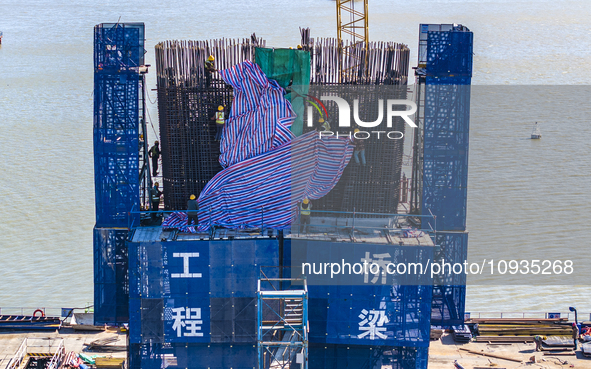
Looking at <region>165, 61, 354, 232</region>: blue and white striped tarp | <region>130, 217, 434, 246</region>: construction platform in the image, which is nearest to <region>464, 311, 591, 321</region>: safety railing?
<region>130, 217, 434, 246</region>: construction platform

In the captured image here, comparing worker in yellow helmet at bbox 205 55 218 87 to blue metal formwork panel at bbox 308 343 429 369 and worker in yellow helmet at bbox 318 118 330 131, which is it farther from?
blue metal formwork panel at bbox 308 343 429 369

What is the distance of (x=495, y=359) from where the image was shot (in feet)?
108

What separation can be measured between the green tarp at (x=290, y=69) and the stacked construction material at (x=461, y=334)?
38.4 feet

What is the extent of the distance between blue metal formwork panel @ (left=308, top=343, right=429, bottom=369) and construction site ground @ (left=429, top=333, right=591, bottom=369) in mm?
3167

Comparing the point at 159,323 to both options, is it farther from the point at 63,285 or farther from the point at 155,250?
the point at 63,285

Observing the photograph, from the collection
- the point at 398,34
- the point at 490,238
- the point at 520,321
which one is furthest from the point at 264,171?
the point at 398,34

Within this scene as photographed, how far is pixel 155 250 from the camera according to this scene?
27281 mm

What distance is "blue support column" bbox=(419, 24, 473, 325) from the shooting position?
28.9m

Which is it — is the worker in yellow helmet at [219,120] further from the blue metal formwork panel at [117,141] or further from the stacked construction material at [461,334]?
the stacked construction material at [461,334]

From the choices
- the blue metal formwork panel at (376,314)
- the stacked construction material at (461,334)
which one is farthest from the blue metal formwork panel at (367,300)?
the stacked construction material at (461,334)

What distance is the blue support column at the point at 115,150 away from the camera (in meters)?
28.7

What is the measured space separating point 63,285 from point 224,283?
1631 centimetres

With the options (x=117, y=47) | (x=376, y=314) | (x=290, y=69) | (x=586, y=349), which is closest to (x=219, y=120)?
(x=290, y=69)

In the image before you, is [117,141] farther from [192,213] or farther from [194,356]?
[194,356]
